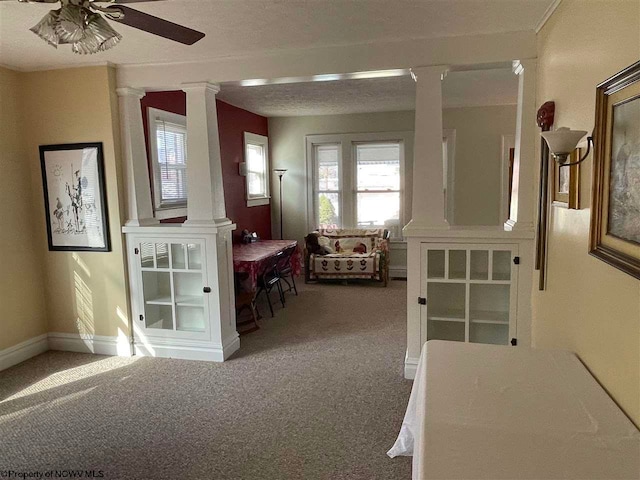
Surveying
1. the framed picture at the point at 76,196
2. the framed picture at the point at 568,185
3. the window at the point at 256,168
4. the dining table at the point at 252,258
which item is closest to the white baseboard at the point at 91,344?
the framed picture at the point at 76,196

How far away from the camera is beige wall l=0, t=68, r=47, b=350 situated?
3635 mm

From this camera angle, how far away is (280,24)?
2797 millimetres

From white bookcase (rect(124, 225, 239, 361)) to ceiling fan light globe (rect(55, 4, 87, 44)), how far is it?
6.68ft

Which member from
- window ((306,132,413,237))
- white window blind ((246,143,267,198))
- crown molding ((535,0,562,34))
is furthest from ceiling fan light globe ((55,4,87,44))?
window ((306,132,413,237))

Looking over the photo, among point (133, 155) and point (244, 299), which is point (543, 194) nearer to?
point (244, 299)

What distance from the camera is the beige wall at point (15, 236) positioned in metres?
3.63

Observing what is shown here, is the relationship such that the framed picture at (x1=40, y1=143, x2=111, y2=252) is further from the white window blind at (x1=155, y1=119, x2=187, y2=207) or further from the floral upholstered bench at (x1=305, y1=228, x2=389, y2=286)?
the floral upholstered bench at (x1=305, y1=228, x2=389, y2=286)

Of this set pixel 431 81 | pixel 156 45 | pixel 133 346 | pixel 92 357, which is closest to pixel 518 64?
pixel 431 81

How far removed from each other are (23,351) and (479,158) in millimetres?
5888

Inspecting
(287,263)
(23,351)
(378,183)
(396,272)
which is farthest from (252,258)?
(378,183)

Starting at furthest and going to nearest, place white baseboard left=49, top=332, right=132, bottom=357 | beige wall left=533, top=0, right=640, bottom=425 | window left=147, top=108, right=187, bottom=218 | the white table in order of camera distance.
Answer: window left=147, top=108, right=187, bottom=218, white baseboard left=49, top=332, right=132, bottom=357, beige wall left=533, top=0, right=640, bottom=425, the white table

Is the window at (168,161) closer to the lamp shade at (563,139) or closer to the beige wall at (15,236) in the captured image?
the beige wall at (15,236)

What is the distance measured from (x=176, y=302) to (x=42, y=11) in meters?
2.26

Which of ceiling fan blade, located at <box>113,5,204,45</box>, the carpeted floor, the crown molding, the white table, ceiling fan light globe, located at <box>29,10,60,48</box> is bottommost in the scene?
the carpeted floor
